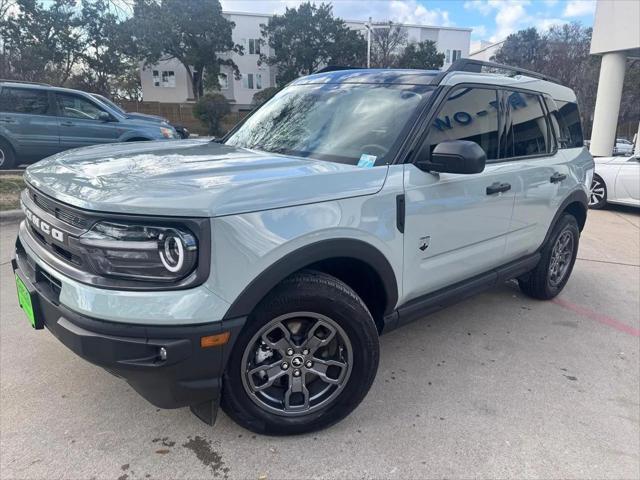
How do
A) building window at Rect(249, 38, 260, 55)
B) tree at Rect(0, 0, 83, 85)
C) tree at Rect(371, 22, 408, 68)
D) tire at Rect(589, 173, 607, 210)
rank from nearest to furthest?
tire at Rect(589, 173, 607, 210) → tree at Rect(0, 0, 83, 85) → tree at Rect(371, 22, 408, 68) → building window at Rect(249, 38, 260, 55)

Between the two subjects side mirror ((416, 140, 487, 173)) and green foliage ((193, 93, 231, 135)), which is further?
green foliage ((193, 93, 231, 135))

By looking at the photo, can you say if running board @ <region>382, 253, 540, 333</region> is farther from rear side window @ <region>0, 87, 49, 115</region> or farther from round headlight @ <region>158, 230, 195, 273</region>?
rear side window @ <region>0, 87, 49, 115</region>

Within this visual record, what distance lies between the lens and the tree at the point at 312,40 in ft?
143

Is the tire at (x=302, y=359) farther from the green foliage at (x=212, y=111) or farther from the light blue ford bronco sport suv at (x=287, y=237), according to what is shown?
the green foliage at (x=212, y=111)

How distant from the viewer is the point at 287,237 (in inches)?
82.4

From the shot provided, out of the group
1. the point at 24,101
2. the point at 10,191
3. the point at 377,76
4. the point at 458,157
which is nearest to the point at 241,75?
the point at 24,101

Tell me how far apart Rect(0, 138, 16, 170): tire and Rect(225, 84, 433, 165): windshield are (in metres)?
7.26

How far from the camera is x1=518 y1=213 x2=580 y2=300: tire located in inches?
166

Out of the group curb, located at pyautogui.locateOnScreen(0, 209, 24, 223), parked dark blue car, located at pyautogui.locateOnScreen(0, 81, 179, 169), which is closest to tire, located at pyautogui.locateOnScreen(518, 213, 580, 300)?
curb, located at pyautogui.locateOnScreen(0, 209, 24, 223)

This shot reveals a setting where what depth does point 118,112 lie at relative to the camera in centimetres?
973

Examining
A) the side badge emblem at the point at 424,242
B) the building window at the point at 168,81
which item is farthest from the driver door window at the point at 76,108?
the building window at the point at 168,81

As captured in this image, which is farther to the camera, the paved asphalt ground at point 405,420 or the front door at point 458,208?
the front door at point 458,208

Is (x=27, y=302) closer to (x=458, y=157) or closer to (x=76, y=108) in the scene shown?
(x=458, y=157)

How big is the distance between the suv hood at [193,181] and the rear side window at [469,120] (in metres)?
0.64
